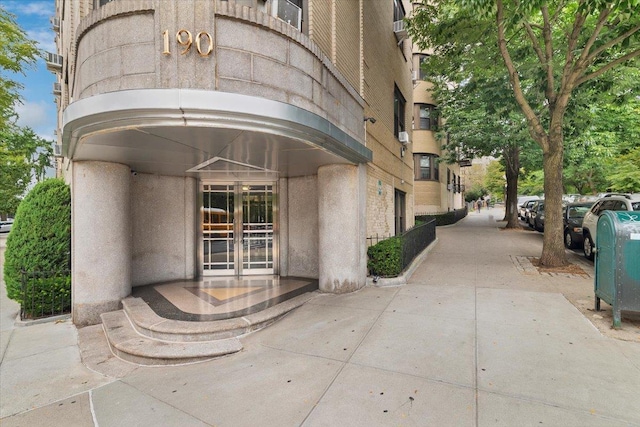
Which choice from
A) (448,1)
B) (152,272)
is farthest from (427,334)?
(448,1)

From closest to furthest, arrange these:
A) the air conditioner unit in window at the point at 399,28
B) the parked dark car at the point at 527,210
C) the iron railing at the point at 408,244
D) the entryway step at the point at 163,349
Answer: the entryway step at the point at 163,349 → the iron railing at the point at 408,244 → the air conditioner unit in window at the point at 399,28 → the parked dark car at the point at 527,210

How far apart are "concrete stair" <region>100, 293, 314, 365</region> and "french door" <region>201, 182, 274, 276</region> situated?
9.51ft

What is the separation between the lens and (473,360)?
377 cm

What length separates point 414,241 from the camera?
974 cm

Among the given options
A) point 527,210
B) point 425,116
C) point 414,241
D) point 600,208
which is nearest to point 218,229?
point 414,241

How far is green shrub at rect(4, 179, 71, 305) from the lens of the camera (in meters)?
5.92

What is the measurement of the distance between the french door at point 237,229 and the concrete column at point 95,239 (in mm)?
2412

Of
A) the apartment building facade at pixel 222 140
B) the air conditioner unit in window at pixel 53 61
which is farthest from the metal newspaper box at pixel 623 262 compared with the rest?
the air conditioner unit in window at pixel 53 61

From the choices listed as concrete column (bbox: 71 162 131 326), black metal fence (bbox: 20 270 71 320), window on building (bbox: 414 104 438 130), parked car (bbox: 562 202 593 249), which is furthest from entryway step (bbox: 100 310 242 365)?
window on building (bbox: 414 104 438 130)

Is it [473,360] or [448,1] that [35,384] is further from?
[448,1]

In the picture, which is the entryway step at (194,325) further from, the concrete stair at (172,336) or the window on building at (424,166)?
the window on building at (424,166)

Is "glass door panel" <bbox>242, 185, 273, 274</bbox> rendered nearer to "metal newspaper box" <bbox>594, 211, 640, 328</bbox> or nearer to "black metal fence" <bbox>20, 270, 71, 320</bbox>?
"black metal fence" <bbox>20, 270, 71, 320</bbox>

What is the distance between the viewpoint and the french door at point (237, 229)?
816cm

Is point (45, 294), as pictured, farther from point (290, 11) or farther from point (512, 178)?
point (512, 178)
